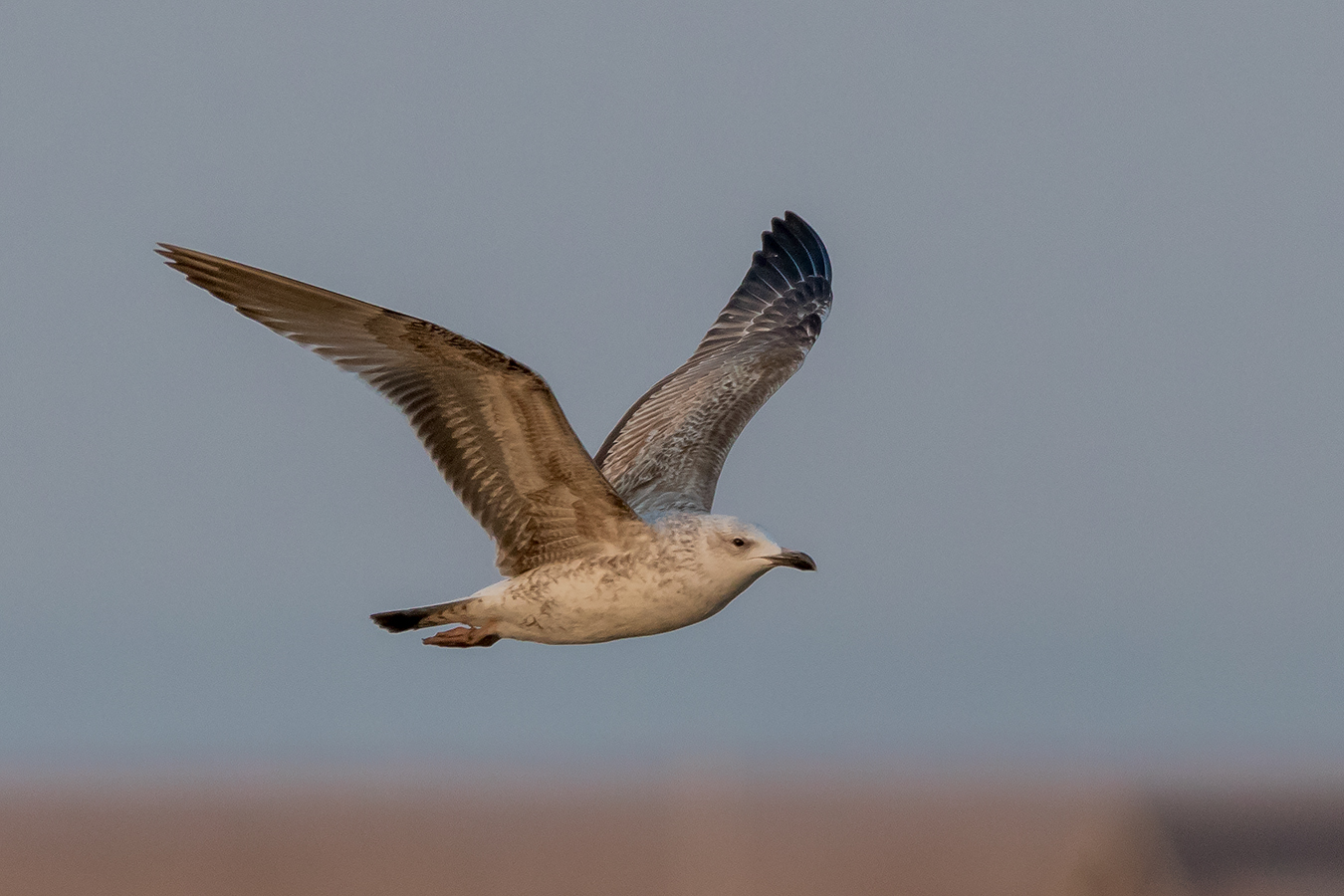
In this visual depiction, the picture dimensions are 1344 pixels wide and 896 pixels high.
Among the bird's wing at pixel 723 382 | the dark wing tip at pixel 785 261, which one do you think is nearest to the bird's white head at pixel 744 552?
the bird's wing at pixel 723 382

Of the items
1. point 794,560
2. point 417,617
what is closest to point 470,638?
point 417,617

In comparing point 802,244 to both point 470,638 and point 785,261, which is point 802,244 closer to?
point 785,261

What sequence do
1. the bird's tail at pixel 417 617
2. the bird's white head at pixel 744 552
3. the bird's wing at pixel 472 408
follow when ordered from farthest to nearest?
1. the bird's tail at pixel 417 617
2. the bird's white head at pixel 744 552
3. the bird's wing at pixel 472 408

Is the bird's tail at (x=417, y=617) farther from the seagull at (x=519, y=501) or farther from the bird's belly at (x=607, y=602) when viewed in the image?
the bird's belly at (x=607, y=602)

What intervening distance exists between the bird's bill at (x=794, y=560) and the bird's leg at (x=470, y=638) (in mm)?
1733

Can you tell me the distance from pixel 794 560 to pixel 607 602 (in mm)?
1065

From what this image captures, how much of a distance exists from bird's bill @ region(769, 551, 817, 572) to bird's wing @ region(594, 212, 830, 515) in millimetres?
1307

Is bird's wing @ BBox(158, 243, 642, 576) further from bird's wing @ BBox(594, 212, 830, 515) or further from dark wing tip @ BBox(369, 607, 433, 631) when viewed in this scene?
bird's wing @ BBox(594, 212, 830, 515)

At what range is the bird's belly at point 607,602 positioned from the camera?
10938mm

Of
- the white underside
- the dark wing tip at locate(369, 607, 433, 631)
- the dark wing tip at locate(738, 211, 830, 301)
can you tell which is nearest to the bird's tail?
the dark wing tip at locate(369, 607, 433, 631)

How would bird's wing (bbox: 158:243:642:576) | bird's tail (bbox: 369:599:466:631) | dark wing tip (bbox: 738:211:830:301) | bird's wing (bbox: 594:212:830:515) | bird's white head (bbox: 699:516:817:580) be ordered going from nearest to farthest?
bird's wing (bbox: 158:243:642:576), bird's white head (bbox: 699:516:817:580), bird's tail (bbox: 369:599:466:631), bird's wing (bbox: 594:212:830:515), dark wing tip (bbox: 738:211:830:301)

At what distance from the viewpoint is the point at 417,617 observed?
11.6m

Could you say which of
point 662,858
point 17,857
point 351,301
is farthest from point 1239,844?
point 351,301

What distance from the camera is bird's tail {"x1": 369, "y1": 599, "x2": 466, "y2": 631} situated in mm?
11453
